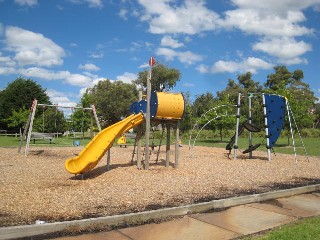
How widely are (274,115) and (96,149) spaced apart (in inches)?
338

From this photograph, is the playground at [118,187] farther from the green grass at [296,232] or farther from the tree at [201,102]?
the tree at [201,102]

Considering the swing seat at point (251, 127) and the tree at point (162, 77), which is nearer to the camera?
the swing seat at point (251, 127)

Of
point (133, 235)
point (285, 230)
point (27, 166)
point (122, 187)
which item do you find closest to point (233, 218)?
point (285, 230)

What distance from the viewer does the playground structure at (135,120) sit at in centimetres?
975

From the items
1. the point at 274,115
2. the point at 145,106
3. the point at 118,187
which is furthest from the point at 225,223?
the point at 274,115

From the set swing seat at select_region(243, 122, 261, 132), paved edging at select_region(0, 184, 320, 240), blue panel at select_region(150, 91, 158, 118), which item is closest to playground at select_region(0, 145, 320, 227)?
paved edging at select_region(0, 184, 320, 240)

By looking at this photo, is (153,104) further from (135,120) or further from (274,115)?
(274,115)

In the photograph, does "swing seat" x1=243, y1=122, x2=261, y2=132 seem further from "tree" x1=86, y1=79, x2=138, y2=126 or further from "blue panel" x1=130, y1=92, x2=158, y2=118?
"tree" x1=86, y1=79, x2=138, y2=126

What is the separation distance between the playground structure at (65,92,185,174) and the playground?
0.56m

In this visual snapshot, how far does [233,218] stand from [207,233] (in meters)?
0.97

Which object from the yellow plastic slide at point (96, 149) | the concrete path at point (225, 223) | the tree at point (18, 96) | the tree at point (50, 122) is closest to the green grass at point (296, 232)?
the concrete path at point (225, 223)

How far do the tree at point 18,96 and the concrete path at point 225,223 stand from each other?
53.2m

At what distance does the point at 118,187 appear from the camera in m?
8.16

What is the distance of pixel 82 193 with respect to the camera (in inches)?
291
